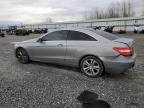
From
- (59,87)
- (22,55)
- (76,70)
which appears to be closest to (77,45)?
(76,70)

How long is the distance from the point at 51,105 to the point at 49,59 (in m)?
2.93

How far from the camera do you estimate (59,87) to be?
4.80m

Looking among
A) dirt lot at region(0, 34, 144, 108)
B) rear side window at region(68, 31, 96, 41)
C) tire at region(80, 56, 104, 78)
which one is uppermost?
rear side window at region(68, 31, 96, 41)

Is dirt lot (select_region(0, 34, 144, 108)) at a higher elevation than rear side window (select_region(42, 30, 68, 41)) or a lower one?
lower

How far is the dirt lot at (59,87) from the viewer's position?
3900 mm

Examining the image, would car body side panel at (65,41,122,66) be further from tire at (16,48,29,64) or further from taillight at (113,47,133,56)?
tire at (16,48,29,64)

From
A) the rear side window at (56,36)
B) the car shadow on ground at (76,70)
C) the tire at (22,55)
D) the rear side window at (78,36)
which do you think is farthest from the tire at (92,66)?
the tire at (22,55)

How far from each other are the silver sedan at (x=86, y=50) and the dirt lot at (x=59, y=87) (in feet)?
1.17

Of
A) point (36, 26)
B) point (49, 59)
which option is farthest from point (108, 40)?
point (36, 26)

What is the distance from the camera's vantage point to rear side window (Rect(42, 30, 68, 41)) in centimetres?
632

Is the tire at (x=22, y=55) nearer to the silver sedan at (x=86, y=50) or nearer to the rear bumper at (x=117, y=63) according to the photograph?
the silver sedan at (x=86, y=50)

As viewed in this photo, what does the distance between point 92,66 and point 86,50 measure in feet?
1.71

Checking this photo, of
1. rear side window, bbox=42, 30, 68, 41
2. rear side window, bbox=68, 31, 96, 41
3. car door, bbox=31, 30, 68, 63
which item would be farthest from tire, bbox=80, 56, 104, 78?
rear side window, bbox=42, 30, 68, 41

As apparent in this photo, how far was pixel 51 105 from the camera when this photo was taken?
3.78m
